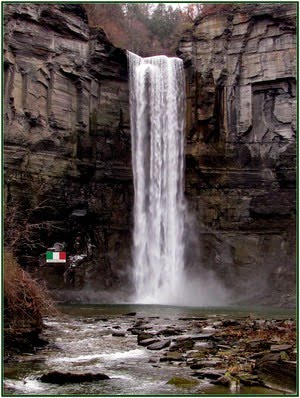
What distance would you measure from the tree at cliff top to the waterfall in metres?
12.9

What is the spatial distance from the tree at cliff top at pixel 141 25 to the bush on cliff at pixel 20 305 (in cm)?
3830

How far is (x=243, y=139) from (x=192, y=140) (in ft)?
10.6

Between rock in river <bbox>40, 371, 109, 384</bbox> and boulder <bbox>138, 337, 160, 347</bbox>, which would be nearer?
rock in river <bbox>40, 371, 109, 384</bbox>

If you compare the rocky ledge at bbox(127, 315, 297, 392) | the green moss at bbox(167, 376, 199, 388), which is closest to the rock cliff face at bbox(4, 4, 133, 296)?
the rocky ledge at bbox(127, 315, 297, 392)

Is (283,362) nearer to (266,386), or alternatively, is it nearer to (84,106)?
(266,386)

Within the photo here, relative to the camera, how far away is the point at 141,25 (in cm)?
5700

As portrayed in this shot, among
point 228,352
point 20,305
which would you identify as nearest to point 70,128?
point 20,305

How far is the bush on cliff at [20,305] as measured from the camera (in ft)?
35.2

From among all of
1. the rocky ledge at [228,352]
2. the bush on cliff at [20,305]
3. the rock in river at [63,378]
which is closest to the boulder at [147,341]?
the rocky ledge at [228,352]

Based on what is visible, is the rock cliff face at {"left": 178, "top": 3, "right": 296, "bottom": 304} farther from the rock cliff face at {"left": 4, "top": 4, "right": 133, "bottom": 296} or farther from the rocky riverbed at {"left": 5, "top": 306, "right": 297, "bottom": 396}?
the rocky riverbed at {"left": 5, "top": 306, "right": 297, "bottom": 396}

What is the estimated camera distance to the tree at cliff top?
160 ft

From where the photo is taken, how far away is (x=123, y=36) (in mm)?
50875

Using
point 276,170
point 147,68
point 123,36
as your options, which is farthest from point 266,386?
point 123,36

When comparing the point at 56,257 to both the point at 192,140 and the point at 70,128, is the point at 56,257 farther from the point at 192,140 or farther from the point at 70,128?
the point at 192,140
